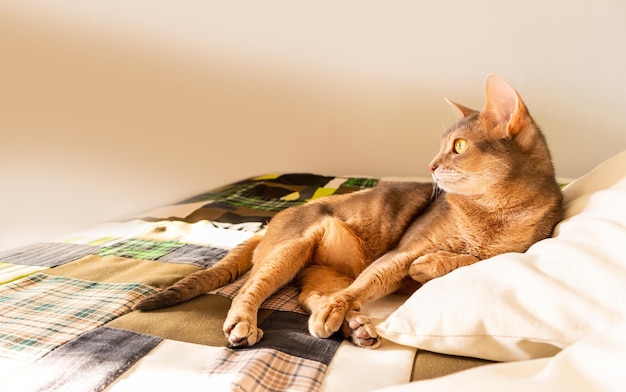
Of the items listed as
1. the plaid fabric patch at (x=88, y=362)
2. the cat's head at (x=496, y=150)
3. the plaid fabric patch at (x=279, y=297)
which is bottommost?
the plaid fabric patch at (x=279, y=297)

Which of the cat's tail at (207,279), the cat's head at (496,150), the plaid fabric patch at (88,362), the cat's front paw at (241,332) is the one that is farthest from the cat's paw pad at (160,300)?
the cat's head at (496,150)

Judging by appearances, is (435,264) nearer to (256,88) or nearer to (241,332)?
(241,332)

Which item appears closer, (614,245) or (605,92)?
(614,245)

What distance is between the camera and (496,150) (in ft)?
4.23

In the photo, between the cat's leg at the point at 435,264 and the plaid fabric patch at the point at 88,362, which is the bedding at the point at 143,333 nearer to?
the plaid fabric patch at the point at 88,362

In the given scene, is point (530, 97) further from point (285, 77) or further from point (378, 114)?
point (285, 77)

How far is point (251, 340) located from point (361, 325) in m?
0.25

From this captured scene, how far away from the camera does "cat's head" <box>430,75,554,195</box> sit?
4.22 ft

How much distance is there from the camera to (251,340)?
3.59 feet

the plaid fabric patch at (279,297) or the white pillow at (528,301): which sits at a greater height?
the white pillow at (528,301)

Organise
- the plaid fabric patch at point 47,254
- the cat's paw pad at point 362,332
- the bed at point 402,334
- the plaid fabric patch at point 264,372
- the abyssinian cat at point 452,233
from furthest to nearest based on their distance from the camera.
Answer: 1. the plaid fabric patch at point 47,254
2. the abyssinian cat at point 452,233
3. the cat's paw pad at point 362,332
4. the plaid fabric patch at point 264,372
5. the bed at point 402,334

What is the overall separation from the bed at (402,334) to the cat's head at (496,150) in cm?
19

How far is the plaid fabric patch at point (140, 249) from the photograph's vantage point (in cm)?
174

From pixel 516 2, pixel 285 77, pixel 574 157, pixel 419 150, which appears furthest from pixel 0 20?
pixel 574 157
